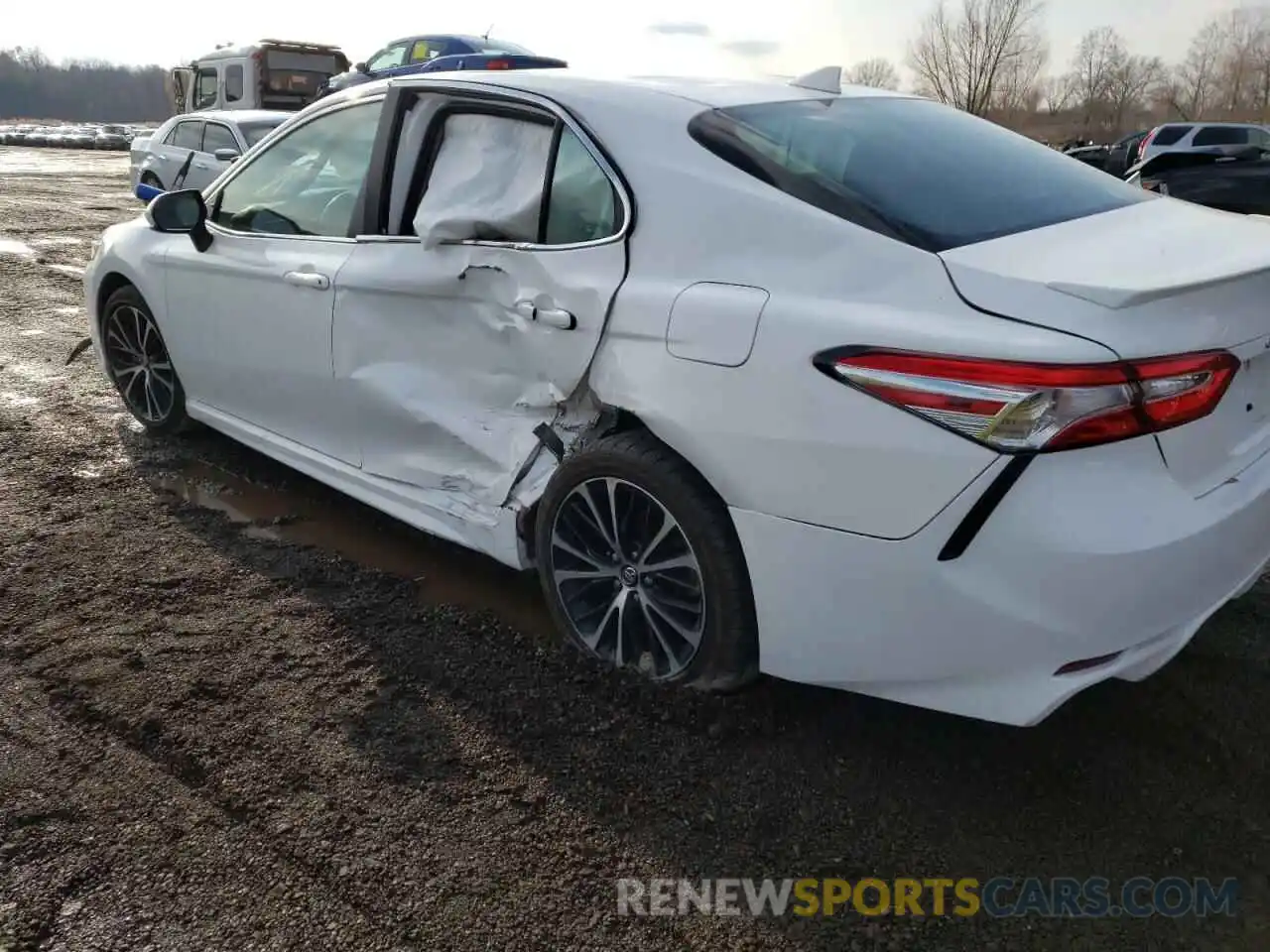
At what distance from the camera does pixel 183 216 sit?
416cm

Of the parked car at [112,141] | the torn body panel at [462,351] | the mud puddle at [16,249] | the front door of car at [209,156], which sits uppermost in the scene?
the parked car at [112,141]

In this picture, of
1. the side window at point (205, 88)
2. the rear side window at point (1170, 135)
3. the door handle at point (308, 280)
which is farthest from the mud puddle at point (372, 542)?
the rear side window at point (1170, 135)

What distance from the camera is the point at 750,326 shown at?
2.41 m

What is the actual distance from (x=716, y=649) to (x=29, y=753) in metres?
1.78

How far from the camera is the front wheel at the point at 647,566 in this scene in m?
2.62

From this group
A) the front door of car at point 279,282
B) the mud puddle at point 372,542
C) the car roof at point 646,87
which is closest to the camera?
the car roof at point 646,87

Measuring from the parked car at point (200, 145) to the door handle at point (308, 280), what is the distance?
8.55m

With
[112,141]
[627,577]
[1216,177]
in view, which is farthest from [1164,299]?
[112,141]

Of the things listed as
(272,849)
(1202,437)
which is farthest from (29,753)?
(1202,437)

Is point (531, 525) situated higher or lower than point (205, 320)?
lower

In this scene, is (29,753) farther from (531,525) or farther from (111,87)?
(111,87)

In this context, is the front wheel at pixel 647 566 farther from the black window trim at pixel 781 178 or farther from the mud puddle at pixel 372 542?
the black window trim at pixel 781 178

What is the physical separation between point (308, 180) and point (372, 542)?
4.46 feet

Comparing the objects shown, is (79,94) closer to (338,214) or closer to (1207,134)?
(1207,134)
